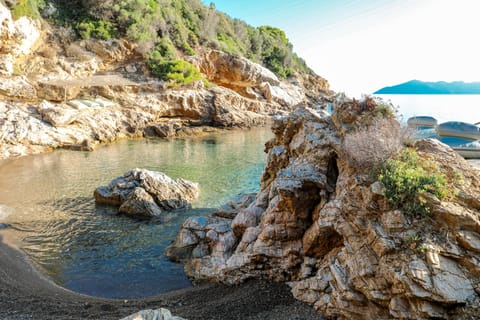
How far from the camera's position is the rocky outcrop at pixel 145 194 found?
1583 cm

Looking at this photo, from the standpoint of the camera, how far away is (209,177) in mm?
22828

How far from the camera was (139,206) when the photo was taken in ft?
51.6

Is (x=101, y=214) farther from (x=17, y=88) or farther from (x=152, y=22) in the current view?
(x=152, y=22)

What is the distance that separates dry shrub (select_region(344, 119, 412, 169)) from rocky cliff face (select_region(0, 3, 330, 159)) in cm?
2787

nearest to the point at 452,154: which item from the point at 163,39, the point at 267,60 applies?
the point at 163,39

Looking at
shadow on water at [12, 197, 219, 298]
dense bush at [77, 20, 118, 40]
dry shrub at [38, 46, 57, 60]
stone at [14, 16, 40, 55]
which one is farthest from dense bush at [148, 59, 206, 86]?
shadow on water at [12, 197, 219, 298]

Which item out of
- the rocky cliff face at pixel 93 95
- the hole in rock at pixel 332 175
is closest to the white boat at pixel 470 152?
the hole in rock at pixel 332 175

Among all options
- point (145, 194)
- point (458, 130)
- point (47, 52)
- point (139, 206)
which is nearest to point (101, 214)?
point (139, 206)

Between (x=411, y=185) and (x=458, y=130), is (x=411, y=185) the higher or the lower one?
the lower one

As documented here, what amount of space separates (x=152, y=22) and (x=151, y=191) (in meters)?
40.9

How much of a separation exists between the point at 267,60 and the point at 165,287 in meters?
76.4

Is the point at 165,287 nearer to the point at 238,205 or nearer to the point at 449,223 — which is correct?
the point at 238,205

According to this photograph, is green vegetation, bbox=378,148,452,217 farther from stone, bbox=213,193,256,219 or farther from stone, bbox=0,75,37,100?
stone, bbox=0,75,37,100

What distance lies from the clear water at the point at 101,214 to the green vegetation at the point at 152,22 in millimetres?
22240
